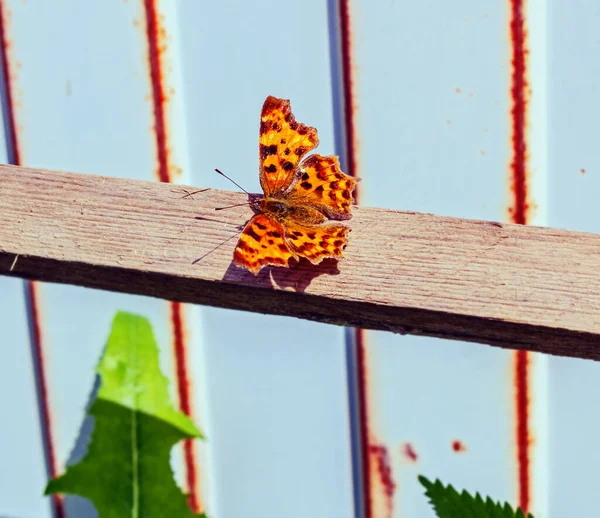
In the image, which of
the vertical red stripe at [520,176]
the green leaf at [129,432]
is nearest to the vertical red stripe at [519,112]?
the vertical red stripe at [520,176]

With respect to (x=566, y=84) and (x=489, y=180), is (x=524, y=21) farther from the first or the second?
(x=489, y=180)

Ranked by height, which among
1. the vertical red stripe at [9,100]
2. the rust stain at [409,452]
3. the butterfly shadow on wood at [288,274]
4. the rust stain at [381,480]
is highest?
the vertical red stripe at [9,100]

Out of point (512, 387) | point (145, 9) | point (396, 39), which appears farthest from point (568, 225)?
point (145, 9)

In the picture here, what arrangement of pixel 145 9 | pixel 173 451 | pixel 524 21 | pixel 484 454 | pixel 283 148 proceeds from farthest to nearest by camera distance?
1. pixel 173 451
2. pixel 484 454
3. pixel 145 9
4. pixel 524 21
5. pixel 283 148

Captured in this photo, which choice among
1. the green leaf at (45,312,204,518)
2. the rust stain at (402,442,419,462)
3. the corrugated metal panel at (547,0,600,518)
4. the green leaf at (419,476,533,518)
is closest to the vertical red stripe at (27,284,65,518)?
the green leaf at (45,312,204,518)

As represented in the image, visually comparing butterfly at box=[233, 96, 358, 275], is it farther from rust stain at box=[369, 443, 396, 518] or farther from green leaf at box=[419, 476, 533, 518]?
rust stain at box=[369, 443, 396, 518]

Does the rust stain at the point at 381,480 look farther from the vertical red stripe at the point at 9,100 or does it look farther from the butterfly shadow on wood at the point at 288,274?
the vertical red stripe at the point at 9,100

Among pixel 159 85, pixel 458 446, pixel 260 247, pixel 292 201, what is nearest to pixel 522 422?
pixel 458 446
